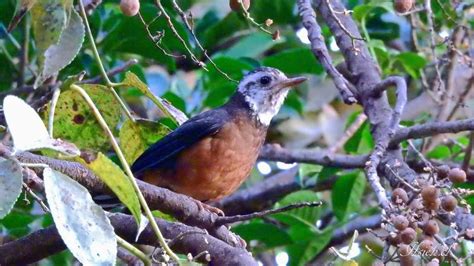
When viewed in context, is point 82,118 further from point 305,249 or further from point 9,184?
point 305,249

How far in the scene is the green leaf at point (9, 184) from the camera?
172 cm

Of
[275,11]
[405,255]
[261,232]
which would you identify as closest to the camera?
[405,255]

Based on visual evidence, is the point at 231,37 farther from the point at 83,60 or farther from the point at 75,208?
the point at 75,208

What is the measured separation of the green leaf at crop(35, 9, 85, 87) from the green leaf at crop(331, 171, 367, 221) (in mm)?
2415

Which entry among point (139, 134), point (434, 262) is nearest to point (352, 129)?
point (139, 134)

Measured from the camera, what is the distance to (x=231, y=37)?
503 cm

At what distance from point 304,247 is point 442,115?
83 cm

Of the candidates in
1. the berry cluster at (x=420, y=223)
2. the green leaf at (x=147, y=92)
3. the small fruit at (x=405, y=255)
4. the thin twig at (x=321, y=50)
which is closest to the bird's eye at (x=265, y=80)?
the thin twig at (x=321, y=50)

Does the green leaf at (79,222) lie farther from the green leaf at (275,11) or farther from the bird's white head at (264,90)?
the green leaf at (275,11)

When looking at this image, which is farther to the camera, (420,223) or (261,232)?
(261,232)

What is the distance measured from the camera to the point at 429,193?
2363mm

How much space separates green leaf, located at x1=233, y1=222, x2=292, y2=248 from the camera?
13.9 ft

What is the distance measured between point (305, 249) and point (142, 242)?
5.53 ft

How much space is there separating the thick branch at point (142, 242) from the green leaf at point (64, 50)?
24.4 inches
